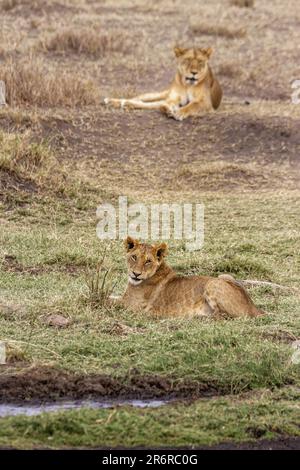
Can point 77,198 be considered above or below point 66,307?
above

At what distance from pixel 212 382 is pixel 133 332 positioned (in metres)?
0.94

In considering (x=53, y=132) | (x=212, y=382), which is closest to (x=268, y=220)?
(x=53, y=132)

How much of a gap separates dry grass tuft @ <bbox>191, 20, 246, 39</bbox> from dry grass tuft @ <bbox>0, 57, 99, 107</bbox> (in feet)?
17.2

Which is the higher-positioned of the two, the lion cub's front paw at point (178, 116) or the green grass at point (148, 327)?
the lion cub's front paw at point (178, 116)

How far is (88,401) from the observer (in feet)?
21.4

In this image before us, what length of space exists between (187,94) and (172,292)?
7.56 meters

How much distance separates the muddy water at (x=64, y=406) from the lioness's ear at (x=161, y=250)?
182cm

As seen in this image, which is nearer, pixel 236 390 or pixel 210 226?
pixel 236 390

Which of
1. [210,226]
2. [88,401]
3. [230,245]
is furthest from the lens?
[210,226]

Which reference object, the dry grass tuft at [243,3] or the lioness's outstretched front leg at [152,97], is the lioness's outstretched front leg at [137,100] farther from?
the dry grass tuft at [243,3]

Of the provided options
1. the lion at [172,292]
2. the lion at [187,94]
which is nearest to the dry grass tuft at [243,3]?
the lion at [187,94]

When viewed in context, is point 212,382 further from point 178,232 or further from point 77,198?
point 77,198

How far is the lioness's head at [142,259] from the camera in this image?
8.20 m

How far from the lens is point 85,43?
699 inches
